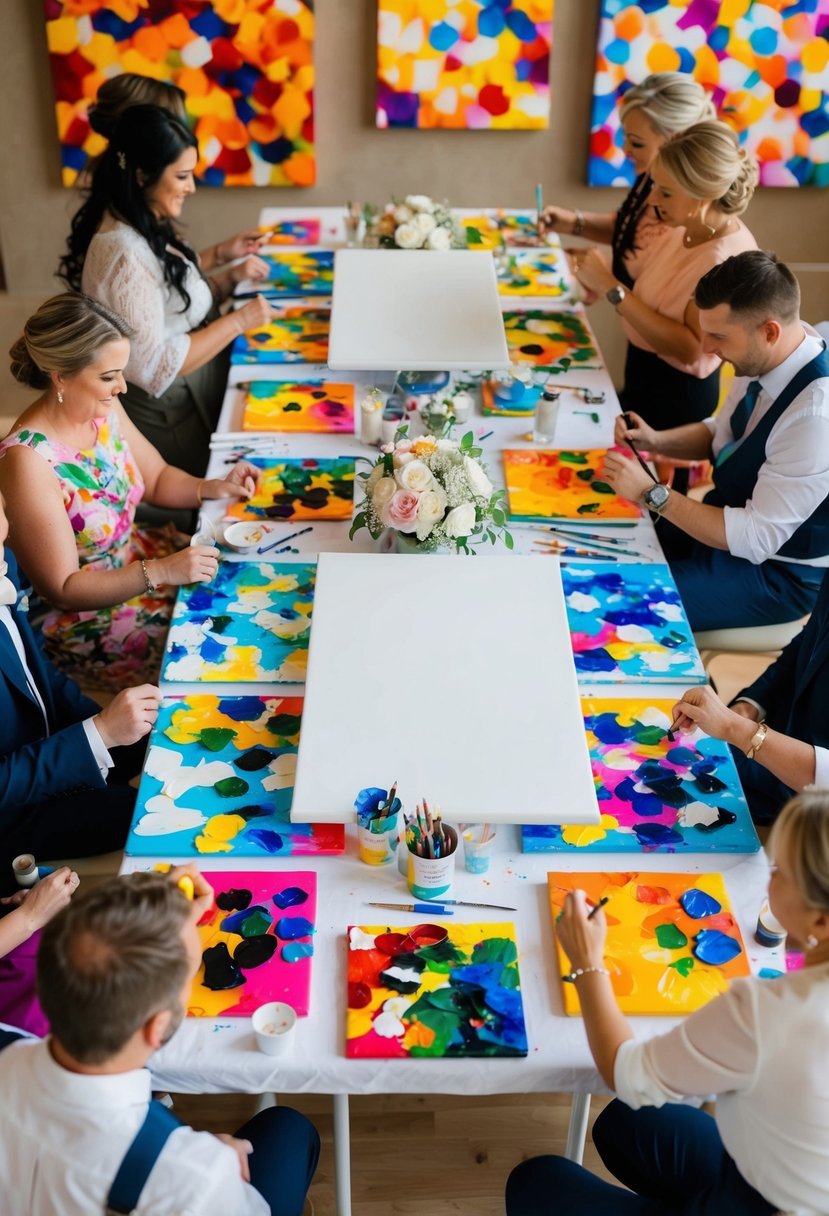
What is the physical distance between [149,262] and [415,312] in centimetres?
76

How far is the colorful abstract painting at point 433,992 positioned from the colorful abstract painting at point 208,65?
12.7ft

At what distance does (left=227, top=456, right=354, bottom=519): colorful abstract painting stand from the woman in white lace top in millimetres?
578

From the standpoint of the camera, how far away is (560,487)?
9.45 feet

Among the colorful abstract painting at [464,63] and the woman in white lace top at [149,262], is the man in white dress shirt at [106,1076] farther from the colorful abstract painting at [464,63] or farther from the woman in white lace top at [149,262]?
the colorful abstract painting at [464,63]

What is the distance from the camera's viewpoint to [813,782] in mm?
2092

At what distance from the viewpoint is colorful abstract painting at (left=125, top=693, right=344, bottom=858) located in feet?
6.39

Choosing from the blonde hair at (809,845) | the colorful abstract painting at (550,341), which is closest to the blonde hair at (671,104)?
the colorful abstract painting at (550,341)

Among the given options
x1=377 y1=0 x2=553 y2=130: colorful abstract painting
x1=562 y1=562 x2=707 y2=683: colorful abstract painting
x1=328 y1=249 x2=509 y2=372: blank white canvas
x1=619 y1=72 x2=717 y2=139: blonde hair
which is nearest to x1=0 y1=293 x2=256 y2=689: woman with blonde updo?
x1=328 y1=249 x2=509 y2=372: blank white canvas

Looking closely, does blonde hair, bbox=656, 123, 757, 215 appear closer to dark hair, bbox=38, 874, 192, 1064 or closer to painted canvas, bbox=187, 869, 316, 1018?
painted canvas, bbox=187, 869, 316, 1018

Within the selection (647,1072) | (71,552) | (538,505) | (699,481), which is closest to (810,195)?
(699,481)

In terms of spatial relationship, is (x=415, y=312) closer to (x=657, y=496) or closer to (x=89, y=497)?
(x=657, y=496)

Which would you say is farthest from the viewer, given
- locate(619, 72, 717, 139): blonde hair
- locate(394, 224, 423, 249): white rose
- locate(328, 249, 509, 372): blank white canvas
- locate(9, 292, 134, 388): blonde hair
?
locate(394, 224, 423, 249): white rose

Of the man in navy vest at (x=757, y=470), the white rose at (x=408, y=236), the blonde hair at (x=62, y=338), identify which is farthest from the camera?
the white rose at (x=408, y=236)

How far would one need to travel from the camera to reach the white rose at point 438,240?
3.65 meters
